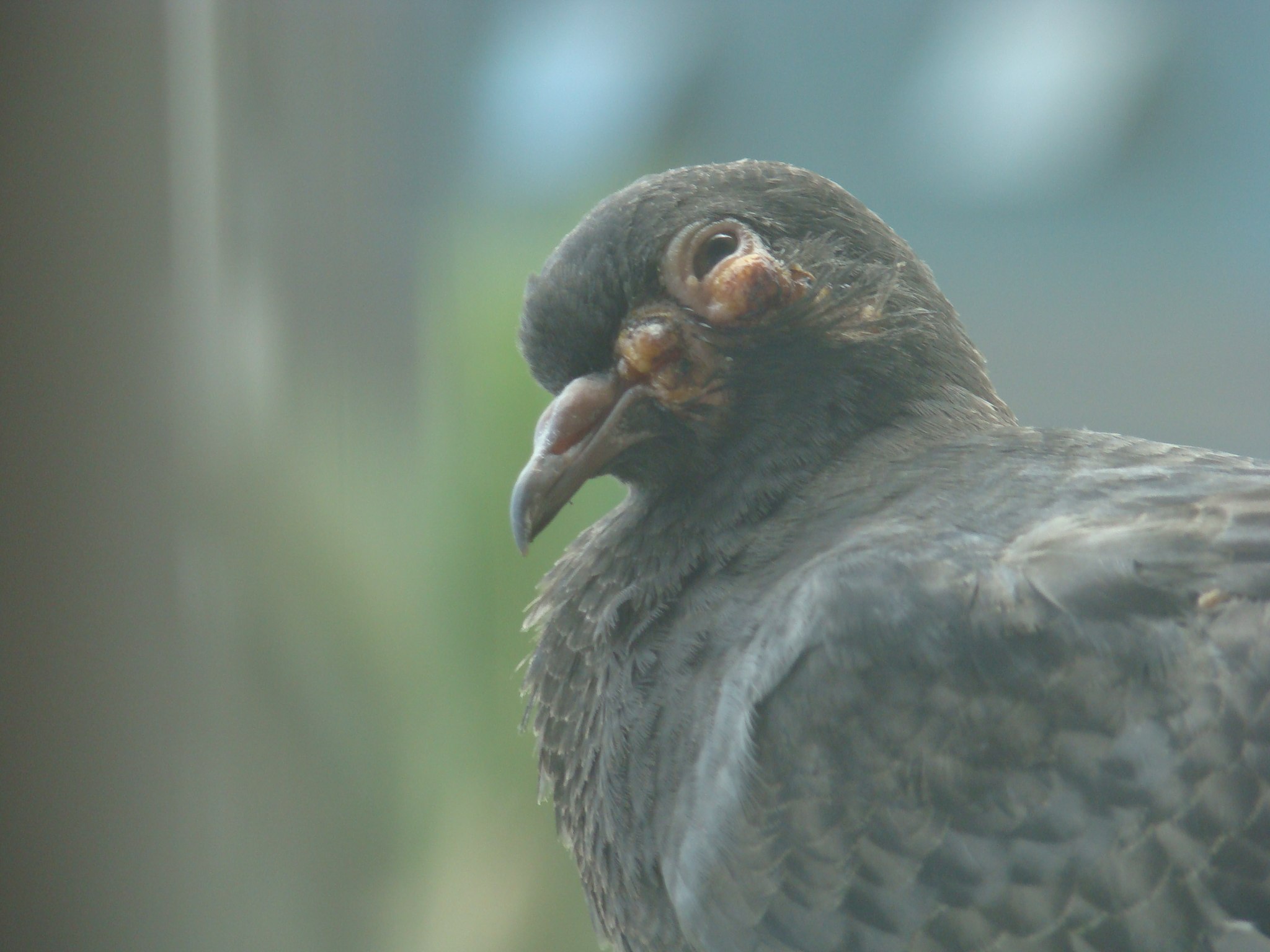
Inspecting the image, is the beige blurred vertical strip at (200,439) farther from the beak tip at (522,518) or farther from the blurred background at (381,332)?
the beak tip at (522,518)

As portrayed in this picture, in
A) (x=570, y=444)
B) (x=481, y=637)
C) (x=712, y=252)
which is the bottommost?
(x=481, y=637)

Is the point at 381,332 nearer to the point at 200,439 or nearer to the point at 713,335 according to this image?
the point at 200,439

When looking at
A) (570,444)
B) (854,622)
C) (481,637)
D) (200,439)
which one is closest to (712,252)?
(570,444)

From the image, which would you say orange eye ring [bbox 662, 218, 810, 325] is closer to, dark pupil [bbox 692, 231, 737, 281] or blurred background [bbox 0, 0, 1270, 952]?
dark pupil [bbox 692, 231, 737, 281]

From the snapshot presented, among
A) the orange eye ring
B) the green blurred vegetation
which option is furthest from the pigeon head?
the green blurred vegetation

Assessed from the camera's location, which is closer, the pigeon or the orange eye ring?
the pigeon
